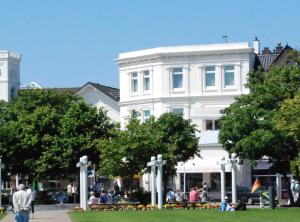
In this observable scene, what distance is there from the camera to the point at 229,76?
3445 inches

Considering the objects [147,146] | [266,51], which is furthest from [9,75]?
[147,146]

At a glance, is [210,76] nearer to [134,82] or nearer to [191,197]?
[134,82]

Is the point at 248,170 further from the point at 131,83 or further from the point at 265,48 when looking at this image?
the point at 265,48

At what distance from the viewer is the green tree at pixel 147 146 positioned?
6731cm

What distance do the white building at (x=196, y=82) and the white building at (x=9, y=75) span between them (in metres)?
35.5

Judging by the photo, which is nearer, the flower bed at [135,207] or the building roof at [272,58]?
the flower bed at [135,207]

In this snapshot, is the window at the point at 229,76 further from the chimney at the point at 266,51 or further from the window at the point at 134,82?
the chimney at the point at 266,51

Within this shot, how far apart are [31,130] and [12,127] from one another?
157 cm

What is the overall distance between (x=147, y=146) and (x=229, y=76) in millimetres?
21550

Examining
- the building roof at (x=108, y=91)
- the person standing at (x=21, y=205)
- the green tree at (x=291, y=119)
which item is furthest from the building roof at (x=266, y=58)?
the person standing at (x=21, y=205)

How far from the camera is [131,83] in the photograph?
300 feet

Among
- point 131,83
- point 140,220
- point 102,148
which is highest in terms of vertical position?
point 131,83

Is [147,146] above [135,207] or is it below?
above

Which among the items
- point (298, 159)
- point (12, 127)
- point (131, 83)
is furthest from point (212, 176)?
point (298, 159)
